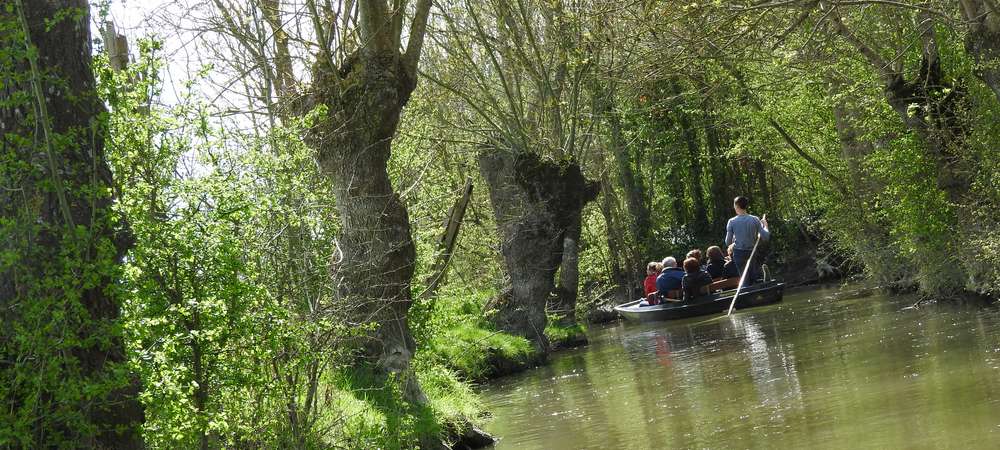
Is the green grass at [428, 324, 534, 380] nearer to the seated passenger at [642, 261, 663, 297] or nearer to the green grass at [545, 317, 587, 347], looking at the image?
the green grass at [545, 317, 587, 347]

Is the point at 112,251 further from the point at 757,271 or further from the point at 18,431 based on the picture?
the point at 757,271

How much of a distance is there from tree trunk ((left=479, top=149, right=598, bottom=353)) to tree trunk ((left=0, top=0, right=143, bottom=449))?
14357mm

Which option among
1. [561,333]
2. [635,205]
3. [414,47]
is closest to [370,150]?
[414,47]

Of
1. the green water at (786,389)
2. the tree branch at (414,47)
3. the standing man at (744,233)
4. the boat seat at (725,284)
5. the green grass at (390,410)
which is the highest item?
the tree branch at (414,47)

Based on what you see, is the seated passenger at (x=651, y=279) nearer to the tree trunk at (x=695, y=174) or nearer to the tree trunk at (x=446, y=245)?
the tree trunk at (x=695, y=174)

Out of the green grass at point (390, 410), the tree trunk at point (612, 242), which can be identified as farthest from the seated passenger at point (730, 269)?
the green grass at point (390, 410)

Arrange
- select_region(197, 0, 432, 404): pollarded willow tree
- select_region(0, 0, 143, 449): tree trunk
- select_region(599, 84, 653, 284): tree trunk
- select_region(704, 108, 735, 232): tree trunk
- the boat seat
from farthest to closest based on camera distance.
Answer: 1. select_region(704, 108, 735, 232): tree trunk
2. select_region(599, 84, 653, 284): tree trunk
3. the boat seat
4. select_region(197, 0, 432, 404): pollarded willow tree
5. select_region(0, 0, 143, 449): tree trunk

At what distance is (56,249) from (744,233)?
1822cm

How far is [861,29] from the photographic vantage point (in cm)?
1623

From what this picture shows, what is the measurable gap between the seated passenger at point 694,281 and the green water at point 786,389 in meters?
3.83

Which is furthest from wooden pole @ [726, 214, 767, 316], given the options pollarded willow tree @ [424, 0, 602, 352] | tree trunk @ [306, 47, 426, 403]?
tree trunk @ [306, 47, 426, 403]

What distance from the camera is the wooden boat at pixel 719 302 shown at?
21688mm

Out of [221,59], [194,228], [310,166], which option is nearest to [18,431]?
[194,228]

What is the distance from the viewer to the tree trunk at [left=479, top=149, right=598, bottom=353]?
66.2ft
